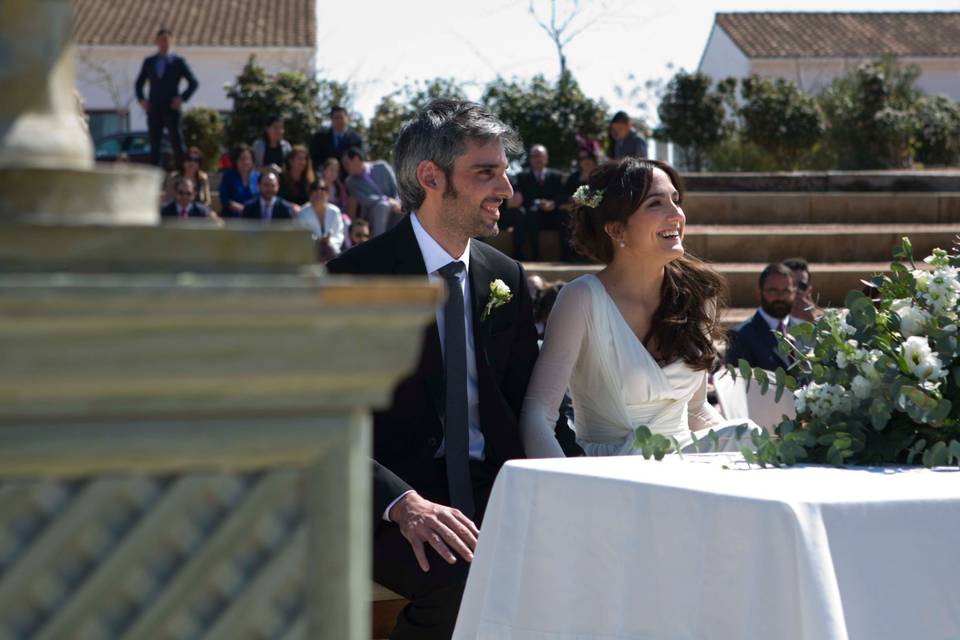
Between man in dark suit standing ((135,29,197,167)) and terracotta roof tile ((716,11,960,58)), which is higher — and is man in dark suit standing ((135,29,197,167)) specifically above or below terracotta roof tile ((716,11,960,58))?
below

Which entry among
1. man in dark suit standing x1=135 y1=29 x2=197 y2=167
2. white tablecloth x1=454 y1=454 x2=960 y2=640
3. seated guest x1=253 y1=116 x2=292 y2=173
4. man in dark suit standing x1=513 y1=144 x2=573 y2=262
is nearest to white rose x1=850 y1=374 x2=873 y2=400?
white tablecloth x1=454 y1=454 x2=960 y2=640

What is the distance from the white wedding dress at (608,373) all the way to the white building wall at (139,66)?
113 ft

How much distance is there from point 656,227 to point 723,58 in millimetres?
46992

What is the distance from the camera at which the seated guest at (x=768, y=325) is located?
836 centimetres

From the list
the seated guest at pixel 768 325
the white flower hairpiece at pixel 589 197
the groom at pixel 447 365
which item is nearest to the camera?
the groom at pixel 447 365

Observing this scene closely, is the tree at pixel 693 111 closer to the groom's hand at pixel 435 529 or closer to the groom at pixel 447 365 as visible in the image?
the groom at pixel 447 365

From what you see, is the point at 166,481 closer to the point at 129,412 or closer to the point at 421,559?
the point at 129,412

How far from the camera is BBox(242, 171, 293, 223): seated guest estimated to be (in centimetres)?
1427

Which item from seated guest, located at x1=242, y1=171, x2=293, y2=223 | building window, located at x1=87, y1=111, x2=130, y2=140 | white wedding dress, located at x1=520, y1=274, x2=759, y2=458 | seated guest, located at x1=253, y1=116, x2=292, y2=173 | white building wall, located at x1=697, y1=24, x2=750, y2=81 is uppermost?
white building wall, located at x1=697, y1=24, x2=750, y2=81

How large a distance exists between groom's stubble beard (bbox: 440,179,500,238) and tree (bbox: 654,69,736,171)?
65.1ft

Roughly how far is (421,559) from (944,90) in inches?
1909

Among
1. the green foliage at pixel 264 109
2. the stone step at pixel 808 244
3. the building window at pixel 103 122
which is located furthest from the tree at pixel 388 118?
the building window at pixel 103 122

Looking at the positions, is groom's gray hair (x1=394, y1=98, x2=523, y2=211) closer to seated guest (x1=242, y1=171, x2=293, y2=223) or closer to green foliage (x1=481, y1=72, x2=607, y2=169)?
seated guest (x1=242, y1=171, x2=293, y2=223)

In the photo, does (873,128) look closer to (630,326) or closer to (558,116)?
(558,116)
